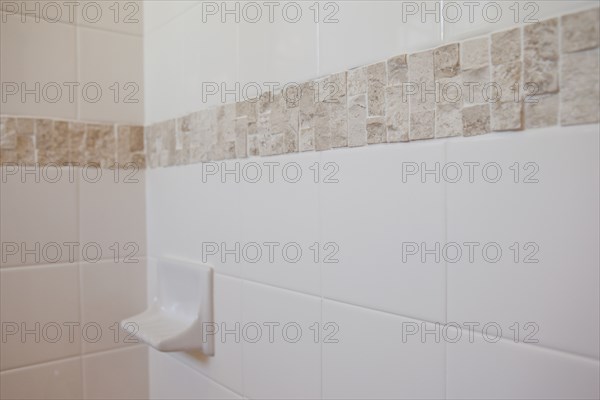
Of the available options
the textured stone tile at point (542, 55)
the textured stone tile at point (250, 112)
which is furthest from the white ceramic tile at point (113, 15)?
the textured stone tile at point (542, 55)

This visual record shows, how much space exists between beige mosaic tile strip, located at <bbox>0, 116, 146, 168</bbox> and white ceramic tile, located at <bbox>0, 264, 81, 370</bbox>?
0.75ft

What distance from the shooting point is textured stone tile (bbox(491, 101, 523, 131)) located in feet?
1.60

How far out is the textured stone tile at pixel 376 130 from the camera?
0.62 metres

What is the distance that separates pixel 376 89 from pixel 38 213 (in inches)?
30.1

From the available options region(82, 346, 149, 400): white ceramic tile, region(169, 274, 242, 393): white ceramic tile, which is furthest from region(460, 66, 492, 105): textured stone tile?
region(82, 346, 149, 400): white ceramic tile

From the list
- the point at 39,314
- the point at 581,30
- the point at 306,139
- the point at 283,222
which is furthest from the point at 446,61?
the point at 39,314

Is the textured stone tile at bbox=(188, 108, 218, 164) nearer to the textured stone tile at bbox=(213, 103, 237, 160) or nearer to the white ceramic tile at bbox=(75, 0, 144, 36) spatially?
the textured stone tile at bbox=(213, 103, 237, 160)

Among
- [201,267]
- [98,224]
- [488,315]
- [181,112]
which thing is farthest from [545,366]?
[98,224]

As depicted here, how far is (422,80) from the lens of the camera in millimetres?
574

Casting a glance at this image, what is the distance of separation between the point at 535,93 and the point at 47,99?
0.93m

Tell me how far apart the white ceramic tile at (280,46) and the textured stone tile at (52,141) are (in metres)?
0.44

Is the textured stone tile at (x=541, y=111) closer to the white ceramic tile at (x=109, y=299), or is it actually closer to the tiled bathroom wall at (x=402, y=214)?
the tiled bathroom wall at (x=402, y=214)

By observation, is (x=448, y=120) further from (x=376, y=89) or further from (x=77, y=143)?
(x=77, y=143)

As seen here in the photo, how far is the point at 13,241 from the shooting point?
98 cm
